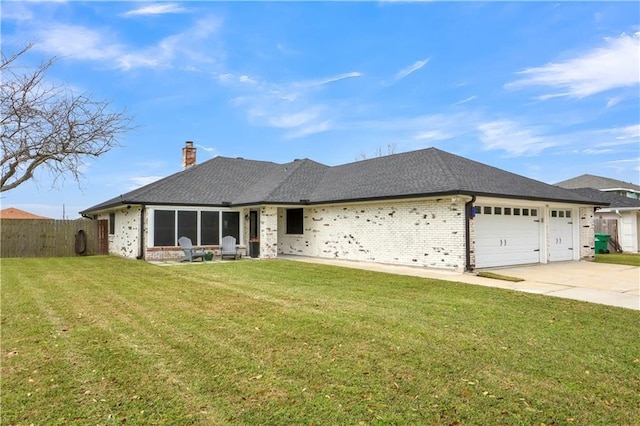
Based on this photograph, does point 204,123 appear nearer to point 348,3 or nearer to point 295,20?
point 295,20

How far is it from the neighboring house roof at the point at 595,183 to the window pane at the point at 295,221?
26300 millimetres

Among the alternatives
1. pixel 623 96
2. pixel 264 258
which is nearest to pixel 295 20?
pixel 264 258

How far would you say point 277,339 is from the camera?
496cm

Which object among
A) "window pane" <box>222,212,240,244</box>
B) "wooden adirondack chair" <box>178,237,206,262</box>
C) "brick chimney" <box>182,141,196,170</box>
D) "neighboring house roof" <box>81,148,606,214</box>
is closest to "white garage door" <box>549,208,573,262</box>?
"neighboring house roof" <box>81,148,606,214</box>

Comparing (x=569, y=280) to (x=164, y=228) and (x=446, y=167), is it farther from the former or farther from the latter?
(x=164, y=228)

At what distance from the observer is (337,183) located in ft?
58.7

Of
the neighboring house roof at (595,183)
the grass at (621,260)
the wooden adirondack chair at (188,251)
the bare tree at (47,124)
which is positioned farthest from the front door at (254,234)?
the neighboring house roof at (595,183)

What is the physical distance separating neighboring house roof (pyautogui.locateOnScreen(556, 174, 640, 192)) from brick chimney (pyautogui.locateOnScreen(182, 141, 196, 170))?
30.5m

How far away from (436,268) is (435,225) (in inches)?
53.7

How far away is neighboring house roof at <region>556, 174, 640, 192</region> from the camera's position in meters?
31.0

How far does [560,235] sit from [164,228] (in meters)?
16.3

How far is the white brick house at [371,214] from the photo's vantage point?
12430 millimetres

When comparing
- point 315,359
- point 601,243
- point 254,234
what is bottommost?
point 315,359

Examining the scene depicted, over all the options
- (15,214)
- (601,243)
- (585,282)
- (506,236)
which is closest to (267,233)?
(506,236)
